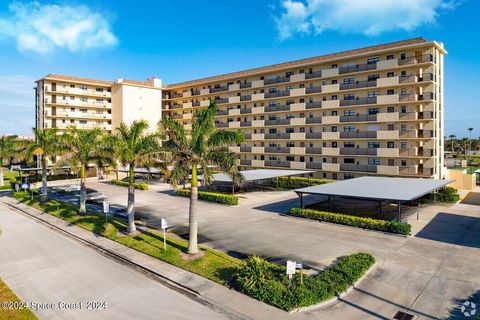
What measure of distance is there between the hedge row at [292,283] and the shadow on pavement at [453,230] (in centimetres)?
993

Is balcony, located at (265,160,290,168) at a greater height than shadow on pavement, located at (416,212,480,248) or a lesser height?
greater

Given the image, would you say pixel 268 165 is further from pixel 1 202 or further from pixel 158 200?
pixel 1 202

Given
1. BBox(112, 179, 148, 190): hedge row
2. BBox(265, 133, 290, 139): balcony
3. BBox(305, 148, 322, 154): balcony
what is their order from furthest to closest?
BBox(265, 133, 290, 139): balcony < BBox(305, 148, 322, 154): balcony < BBox(112, 179, 148, 190): hedge row

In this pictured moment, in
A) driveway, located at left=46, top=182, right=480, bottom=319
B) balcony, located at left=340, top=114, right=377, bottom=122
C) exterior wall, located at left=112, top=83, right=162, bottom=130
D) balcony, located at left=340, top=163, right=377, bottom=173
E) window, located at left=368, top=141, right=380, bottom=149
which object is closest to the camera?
driveway, located at left=46, top=182, right=480, bottom=319

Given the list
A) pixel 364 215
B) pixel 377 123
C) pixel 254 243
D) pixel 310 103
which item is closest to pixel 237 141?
pixel 254 243

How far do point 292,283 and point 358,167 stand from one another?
38438 millimetres

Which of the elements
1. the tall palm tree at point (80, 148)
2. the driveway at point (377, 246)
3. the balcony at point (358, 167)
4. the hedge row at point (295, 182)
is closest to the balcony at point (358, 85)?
the balcony at point (358, 167)

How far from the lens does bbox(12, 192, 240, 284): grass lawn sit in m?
18.2

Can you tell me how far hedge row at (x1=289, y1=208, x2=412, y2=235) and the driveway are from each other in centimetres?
69

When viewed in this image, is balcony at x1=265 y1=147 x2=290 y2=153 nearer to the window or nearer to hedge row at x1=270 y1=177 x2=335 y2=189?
hedge row at x1=270 y1=177 x2=335 y2=189

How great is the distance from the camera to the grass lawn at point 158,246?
716 inches

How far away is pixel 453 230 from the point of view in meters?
26.4

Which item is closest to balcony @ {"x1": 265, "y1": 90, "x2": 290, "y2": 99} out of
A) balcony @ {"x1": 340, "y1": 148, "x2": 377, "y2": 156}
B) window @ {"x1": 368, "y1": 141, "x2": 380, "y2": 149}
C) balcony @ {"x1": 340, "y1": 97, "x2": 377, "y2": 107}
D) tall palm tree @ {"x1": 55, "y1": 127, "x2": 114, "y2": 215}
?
balcony @ {"x1": 340, "y1": 97, "x2": 377, "y2": 107}

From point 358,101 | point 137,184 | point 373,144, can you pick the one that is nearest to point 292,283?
point 373,144
